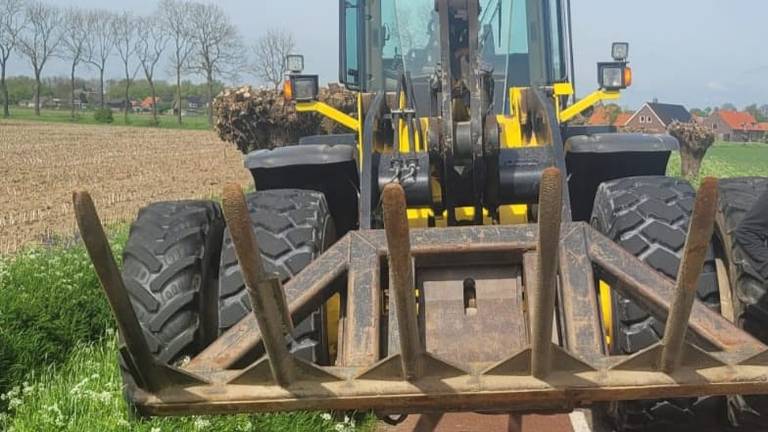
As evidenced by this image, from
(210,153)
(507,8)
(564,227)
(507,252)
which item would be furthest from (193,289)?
(210,153)

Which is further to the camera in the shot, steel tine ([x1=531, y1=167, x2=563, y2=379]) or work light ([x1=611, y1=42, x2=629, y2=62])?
work light ([x1=611, y1=42, x2=629, y2=62])

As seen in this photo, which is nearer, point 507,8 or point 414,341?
point 414,341

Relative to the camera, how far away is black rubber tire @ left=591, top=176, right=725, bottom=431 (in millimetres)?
3582

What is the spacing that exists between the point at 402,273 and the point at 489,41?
342 cm

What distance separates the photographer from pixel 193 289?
12.2ft

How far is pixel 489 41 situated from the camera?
5.52 meters

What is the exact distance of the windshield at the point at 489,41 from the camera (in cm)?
547

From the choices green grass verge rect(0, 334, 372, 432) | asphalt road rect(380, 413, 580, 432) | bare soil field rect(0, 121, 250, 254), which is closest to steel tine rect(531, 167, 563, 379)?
green grass verge rect(0, 334, 372, 432)

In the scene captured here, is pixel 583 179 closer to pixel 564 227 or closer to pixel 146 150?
pixel 564 227

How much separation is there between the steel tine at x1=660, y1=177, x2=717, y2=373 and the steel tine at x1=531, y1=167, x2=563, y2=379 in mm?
358

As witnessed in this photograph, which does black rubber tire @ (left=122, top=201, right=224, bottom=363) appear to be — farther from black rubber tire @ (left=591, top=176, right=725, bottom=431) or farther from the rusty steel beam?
black rubber tire @ (left=591, top=176, right=725, bottom=431)

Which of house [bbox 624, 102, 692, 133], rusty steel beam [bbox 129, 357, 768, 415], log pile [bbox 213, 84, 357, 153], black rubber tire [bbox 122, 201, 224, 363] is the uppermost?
house [bbox 624, 102, 692, 133]

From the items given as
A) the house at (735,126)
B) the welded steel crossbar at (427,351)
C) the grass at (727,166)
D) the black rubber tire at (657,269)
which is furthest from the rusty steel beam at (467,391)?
the house at (735,126)

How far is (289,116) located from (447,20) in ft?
53.6
